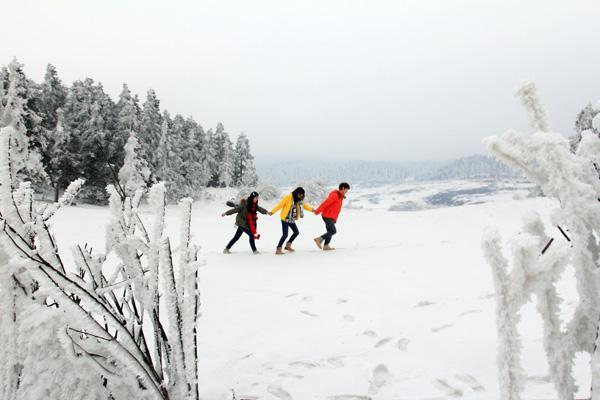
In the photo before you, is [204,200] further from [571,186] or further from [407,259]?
[571,186]

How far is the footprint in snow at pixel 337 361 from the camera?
324 centimetres

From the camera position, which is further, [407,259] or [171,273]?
[407,259]

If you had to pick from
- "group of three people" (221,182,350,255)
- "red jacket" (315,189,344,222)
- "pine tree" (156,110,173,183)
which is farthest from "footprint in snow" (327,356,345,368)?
"pine tree" (156,110,173,183)

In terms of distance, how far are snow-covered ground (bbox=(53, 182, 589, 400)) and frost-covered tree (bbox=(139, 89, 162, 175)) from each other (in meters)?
35.8

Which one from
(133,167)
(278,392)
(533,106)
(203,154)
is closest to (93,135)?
(133,167)

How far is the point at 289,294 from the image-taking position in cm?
620

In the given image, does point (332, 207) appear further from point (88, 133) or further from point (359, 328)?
point (88, 133)

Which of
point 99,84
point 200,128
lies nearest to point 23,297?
point 99,84

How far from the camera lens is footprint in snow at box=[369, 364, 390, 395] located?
9.16 feet

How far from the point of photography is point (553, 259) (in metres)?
1.30

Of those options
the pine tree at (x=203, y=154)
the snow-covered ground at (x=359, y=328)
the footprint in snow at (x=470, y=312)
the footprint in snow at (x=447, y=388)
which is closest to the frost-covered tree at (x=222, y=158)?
the pine tree at (x=203, y=154)

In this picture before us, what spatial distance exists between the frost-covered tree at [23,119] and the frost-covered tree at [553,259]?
1275 inches

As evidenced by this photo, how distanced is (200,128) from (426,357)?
2177 inches

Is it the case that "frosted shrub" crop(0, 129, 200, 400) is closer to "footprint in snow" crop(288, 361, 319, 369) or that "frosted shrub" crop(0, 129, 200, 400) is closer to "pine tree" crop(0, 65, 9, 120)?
"footprint in snow" crop(288, 361, 319, 369)
